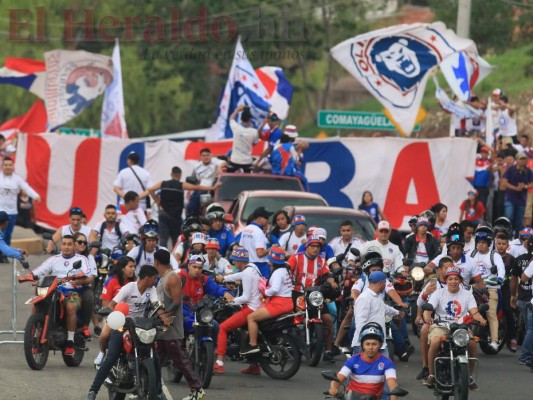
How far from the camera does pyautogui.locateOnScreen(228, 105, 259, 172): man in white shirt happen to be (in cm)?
2770

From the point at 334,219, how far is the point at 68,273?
559cm

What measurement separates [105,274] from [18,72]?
20.1 metres

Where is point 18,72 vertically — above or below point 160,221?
above

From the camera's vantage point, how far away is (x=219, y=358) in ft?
59.1

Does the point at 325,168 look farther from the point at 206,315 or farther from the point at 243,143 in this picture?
the point at 206,315

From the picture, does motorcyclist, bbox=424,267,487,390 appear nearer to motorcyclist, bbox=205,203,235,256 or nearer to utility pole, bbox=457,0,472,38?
motorcyclist, bbox=205,203,235,256

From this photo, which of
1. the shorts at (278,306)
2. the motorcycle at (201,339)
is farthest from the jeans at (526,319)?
the motorcycle at (201,339)

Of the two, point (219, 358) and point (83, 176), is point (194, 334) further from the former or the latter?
point (83, 176)

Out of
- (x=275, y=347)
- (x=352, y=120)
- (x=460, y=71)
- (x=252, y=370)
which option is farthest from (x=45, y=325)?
(x=352, y=120)

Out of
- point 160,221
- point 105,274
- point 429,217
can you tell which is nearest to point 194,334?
point 105,274

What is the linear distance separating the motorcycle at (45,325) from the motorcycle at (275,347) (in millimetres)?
1822

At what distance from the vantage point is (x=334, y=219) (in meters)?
22.6

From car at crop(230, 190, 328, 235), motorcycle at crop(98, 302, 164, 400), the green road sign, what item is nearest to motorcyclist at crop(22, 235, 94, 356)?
motorcycle at crop(98, 302, 164, 400)

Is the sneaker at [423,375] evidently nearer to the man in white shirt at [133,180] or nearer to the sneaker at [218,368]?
the sneaker at [218,368]
